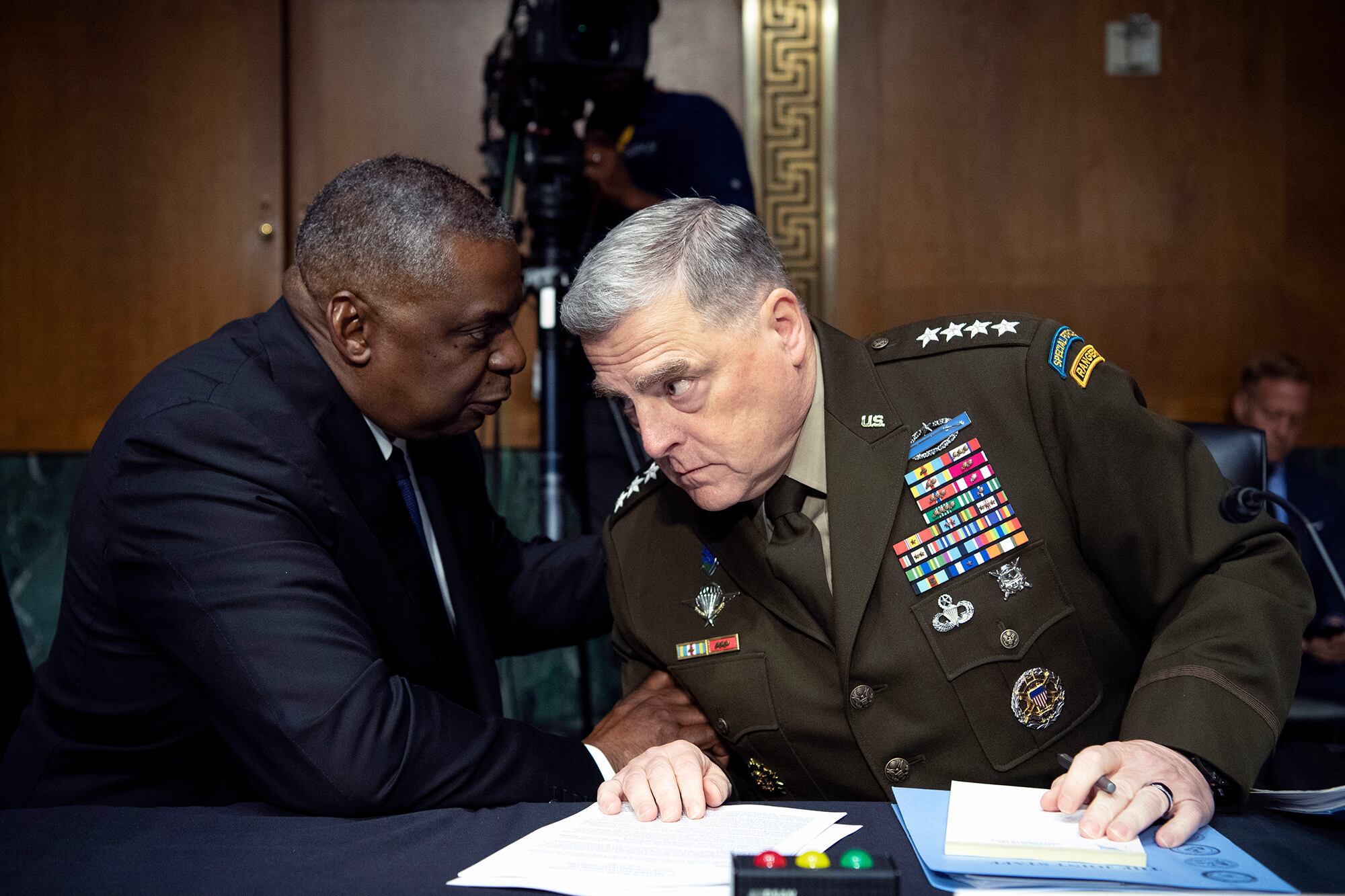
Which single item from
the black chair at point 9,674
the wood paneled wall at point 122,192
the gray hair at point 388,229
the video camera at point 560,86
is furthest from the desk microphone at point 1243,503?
the wood paneled wall at point 122,192

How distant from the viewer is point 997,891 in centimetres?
83

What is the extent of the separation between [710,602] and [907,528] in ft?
0.85

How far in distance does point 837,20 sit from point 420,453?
2.33m

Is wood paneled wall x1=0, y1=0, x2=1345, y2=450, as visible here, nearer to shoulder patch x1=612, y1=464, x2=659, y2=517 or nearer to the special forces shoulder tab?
shoulder patch x1=612, y1=464, x2=659, y2=517

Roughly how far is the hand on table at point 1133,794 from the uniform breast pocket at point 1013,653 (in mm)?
229

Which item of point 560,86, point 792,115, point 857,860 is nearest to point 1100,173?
point 792,115

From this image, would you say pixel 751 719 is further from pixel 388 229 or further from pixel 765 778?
pixel 388 229

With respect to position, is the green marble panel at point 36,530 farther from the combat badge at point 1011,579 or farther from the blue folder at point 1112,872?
the blue folder at point 1112,872

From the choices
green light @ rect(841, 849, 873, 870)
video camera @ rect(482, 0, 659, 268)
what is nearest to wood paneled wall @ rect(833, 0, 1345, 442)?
video camera @ rect(482, 0, 659, 268)

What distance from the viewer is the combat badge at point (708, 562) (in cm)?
146

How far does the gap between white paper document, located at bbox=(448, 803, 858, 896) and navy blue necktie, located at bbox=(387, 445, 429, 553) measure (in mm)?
671

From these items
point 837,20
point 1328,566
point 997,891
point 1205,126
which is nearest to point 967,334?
point 997,891

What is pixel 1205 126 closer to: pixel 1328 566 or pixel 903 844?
pixel 1328 566

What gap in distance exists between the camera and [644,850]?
96cm
